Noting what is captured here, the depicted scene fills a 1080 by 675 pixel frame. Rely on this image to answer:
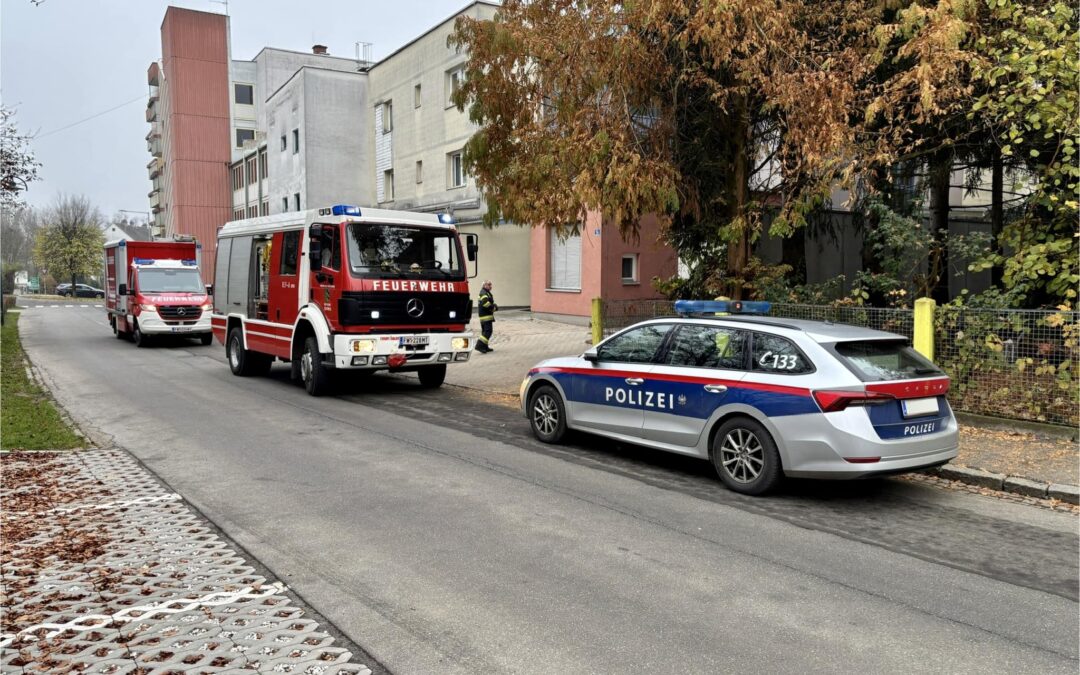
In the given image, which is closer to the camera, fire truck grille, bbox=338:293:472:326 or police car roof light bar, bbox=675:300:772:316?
police car roof light bar, bbox=675:300:772:316

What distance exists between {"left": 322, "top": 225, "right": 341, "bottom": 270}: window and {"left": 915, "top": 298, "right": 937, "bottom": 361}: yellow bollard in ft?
26.2

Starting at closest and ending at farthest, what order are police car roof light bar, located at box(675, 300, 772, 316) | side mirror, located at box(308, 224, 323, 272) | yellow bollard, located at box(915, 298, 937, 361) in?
police car roof light bar, located at box(675, 300, 772, 316) → yellow bollard, located at box(915, 298, 937, 361) → side mirror, located at box(308, 224, 323, 272)

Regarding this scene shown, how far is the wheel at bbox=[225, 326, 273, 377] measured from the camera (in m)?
15.6

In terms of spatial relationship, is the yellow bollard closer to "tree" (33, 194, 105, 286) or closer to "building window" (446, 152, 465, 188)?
"building window" (446, 152, 465, 188)

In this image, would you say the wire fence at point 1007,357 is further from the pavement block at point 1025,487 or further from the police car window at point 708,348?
the police car window at point 708,348

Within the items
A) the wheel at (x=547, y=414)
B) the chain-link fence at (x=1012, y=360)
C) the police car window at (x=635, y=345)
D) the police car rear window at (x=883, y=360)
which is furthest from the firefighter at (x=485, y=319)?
the police car rear window at (x=883, y=360)

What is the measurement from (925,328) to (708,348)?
13.0 feet

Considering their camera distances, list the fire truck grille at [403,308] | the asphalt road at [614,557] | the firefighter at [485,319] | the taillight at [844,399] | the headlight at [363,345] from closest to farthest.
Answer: the asphalt road at [614,557]
the taillight at [844,399]
the fire truck grille at [403,308]
the headlight at [363,345]
the firefighter at [485,319]

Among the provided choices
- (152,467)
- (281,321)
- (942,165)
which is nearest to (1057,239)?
(942,165)

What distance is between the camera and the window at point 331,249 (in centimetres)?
1224

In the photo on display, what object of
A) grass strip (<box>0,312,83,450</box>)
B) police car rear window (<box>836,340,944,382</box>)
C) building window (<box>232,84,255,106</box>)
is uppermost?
building window (<box>232,84,255,106</box>)

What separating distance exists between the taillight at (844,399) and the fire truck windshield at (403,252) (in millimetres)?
7565

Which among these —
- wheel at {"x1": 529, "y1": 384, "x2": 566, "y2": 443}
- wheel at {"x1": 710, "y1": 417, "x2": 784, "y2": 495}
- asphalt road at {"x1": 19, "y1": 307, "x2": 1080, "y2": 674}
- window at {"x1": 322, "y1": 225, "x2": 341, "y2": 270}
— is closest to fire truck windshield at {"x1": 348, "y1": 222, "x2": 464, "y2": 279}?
window at {"x1": 322, "y1": 225, "x2": 341, "y2": 270}

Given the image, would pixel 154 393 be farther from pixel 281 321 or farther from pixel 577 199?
pixel 577 199
